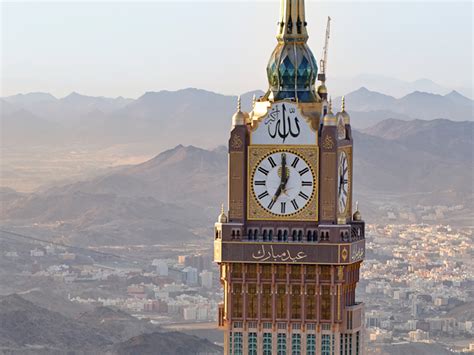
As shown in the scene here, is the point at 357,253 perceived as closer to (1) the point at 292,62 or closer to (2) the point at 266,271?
(2) the point at 266,271

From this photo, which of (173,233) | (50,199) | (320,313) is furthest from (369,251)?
(320,313)

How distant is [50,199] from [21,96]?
108 ft

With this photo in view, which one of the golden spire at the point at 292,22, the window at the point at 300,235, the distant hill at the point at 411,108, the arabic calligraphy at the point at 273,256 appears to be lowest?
the arabic calligraphy at the point at 273,256

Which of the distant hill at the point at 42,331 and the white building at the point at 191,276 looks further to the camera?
the white building at the point at 191,276

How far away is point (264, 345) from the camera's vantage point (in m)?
29.3

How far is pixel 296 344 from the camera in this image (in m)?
29.3

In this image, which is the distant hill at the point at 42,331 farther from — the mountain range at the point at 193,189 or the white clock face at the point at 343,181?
the white clock face at the point at 343,181

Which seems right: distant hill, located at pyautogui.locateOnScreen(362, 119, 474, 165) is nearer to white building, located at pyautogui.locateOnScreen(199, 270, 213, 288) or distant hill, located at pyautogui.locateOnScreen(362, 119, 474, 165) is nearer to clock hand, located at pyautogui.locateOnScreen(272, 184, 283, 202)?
white building, located at pyautogui.locateOnScreen(199, 270, 213, 288)

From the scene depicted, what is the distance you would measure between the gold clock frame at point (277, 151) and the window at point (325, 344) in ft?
5.73

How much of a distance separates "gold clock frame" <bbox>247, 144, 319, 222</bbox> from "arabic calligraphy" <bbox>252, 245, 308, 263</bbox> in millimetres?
479

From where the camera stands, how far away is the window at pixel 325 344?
29200 mm

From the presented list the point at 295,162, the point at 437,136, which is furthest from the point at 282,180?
the point at 437,136

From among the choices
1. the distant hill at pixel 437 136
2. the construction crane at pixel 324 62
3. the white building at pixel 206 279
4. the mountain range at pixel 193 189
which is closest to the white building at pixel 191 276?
the white building at pixel 206 279

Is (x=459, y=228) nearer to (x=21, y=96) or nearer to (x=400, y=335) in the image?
(x=21, y=96)
